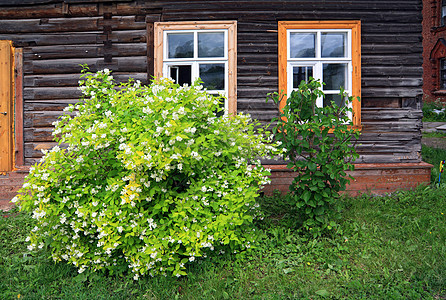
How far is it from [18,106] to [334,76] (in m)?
5.88

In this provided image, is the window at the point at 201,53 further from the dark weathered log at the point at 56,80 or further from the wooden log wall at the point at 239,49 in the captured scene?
the dark weathered log at the point at 56,80

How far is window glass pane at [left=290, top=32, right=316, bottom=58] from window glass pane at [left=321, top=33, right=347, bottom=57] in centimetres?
18

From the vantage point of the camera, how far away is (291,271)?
3805 millimetres

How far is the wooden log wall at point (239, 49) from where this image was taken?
248 inches

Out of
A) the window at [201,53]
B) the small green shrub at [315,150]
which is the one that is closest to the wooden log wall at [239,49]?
the window at [201,53]

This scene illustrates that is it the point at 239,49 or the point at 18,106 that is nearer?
the point at 239,49

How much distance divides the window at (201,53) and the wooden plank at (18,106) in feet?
8.47

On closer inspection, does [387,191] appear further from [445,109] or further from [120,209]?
[445,109]

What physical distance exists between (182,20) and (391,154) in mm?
4525

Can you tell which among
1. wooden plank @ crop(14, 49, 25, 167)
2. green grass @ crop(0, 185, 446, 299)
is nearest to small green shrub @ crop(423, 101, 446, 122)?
green grass @ crop(0, 185, 446, 299)

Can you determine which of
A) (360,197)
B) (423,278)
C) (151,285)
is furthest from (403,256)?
(151,285)

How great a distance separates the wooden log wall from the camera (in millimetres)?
6301

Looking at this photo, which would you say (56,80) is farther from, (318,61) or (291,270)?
(291,270)

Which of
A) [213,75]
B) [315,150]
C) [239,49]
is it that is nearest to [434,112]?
[239,49]
